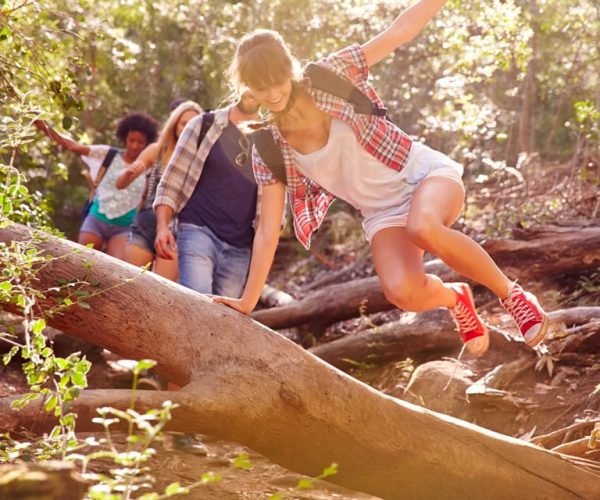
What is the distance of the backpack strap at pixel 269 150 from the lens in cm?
487

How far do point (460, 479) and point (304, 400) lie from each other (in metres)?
0.84

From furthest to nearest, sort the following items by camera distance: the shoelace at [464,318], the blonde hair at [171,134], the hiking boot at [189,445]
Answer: the blonde hair at [171,134], the hiking boot at [189,445], the shoelace at [464,318]

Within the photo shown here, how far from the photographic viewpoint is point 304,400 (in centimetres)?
427

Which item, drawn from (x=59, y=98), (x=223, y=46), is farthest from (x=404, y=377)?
(x=223, y=46)

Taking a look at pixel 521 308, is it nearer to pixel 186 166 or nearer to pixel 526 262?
pixel 186 166

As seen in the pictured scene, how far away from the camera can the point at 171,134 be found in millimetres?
7492

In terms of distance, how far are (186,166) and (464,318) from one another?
215 cm

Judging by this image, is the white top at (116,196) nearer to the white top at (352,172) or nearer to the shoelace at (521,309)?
the white top at (352,172)

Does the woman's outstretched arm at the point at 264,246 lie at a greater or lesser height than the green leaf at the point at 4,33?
lesser

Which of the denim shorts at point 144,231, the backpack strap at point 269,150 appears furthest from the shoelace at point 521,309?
the denim shorts at point 144,231

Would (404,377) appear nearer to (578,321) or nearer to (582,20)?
(578,321)

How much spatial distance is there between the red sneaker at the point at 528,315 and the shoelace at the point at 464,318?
1.53ft

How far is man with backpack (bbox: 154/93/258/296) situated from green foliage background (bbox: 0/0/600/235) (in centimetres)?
356

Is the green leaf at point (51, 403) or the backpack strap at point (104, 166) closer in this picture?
the green leaf at point (51, 403)
